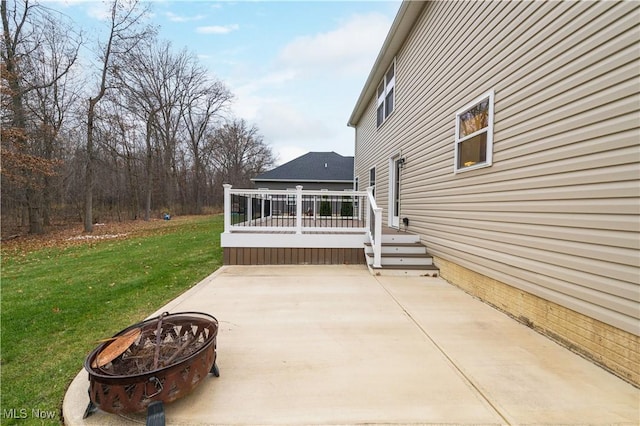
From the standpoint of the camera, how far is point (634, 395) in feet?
6.31

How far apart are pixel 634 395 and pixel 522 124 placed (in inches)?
101

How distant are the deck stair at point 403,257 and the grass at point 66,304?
3.25 metres

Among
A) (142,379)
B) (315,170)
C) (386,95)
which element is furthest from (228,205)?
(315,170)

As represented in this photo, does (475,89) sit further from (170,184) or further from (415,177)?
(170,184)

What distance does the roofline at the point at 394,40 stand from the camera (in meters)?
5.88

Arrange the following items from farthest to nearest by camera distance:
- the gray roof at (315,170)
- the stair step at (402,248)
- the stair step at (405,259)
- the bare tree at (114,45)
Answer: the gray roof at (315,170)
the bare tree at (114,45)
the stair step at (402,248)
the stair step at (405,259)

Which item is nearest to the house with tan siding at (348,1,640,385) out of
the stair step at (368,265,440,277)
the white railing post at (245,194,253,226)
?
the stair step at (368,265,440,277)

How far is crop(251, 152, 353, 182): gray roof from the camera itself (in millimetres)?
19438

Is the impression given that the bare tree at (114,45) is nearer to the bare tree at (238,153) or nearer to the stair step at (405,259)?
the stair step at (405,259)

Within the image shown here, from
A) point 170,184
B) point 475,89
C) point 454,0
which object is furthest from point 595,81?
point 170,184

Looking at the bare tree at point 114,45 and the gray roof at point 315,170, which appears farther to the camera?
the gray roof at point 315,170

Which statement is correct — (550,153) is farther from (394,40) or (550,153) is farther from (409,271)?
(394,40)

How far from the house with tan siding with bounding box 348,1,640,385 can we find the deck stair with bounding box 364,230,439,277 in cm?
20

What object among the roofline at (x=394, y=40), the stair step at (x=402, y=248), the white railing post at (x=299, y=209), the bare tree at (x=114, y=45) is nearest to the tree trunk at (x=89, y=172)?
the bare tree at (x=114, y=45)
